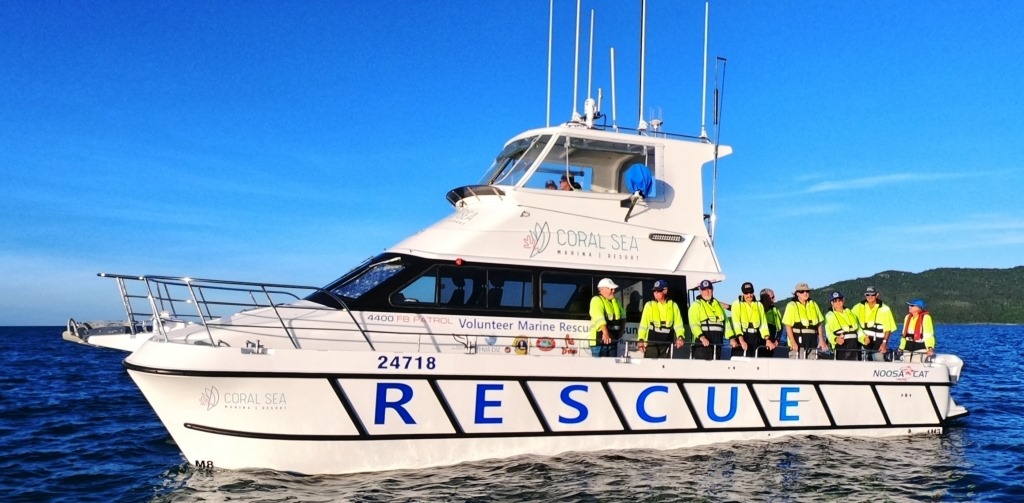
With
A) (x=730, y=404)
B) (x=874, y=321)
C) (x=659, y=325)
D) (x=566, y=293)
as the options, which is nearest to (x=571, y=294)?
(x=566, y=293)

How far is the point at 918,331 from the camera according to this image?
32.0 feet

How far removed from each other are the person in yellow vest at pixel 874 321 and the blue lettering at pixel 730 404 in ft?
9.06

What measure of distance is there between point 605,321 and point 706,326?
1342 millimetres

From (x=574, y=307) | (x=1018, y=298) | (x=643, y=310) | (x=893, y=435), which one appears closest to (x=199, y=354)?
(x=574, y=307)

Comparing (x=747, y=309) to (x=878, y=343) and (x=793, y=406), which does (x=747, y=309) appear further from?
(x=878, y=343)

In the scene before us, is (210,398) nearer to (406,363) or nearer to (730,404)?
(406,363)

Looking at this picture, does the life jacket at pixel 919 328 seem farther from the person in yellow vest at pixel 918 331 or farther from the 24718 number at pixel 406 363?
the 24718 number at pixel 406 363

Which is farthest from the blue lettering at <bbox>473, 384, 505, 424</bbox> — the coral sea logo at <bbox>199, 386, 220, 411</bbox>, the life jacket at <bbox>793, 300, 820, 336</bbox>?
the life jacket at <bbox>793, 300, 820, 336</bbox>

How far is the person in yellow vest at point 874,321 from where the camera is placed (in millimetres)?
9766

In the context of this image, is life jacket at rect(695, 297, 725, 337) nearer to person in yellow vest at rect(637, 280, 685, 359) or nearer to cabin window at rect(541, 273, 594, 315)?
person in yellow vest at rect(637, 280, 685, 359)

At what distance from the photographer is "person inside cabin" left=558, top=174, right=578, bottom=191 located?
877 centimetres

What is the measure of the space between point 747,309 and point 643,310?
1.56m

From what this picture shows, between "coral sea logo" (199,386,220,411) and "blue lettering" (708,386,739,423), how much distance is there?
5288 mm

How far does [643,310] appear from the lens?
27.2ft
